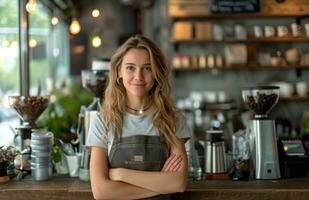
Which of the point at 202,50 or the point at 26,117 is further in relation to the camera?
the point at 202,50

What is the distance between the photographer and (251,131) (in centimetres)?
242

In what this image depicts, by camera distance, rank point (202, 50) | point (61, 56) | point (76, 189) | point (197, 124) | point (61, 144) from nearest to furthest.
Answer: point (76, 189) → point (61, 144) → point (197, 124) → point (202, 50) → point (61, 56)

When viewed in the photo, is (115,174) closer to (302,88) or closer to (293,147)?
(293,147)

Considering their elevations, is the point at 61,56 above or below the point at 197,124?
above

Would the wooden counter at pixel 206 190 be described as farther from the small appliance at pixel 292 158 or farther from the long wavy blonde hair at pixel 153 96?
the long wavy blonde hair at pixel 153 96

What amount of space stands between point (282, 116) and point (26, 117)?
Result: 4083mm

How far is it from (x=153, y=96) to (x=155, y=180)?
389mm

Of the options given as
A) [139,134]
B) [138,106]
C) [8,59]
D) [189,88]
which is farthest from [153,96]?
[189,88]

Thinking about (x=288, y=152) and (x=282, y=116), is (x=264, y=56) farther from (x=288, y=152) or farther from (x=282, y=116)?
(x=288, y=152)

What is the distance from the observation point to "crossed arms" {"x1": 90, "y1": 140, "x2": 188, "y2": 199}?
187cm

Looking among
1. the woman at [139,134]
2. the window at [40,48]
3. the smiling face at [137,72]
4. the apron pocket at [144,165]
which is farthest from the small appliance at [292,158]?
the window at [40,48]

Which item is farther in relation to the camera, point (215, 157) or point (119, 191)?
point (215, 157)

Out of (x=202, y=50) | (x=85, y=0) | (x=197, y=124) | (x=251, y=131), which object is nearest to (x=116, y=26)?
(x=85, y=0)

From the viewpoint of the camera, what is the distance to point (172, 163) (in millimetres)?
1919
